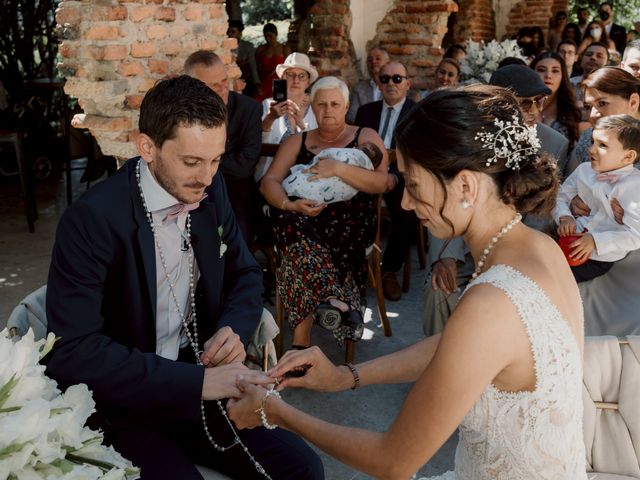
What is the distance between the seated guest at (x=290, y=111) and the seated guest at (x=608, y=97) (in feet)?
6.32

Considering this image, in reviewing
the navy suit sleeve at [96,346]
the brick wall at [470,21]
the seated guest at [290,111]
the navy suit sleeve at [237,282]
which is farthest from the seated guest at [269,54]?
the navy suit sleeve at [96,346]

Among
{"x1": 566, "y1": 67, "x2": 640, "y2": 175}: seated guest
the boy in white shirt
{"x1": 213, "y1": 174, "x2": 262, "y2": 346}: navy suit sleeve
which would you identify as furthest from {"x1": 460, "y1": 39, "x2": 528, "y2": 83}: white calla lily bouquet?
{"x1": 213, "y1": 174, "x2": 262, "y2": 346}: navy suit sleeve

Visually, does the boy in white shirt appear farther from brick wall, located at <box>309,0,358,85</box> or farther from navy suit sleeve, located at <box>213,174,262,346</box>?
brick wall, located at <box>309,0,358,85</box>

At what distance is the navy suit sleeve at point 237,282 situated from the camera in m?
2.22

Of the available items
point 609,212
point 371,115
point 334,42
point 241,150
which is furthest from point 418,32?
point 609,212

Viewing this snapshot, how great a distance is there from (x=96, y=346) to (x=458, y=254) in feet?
6.71

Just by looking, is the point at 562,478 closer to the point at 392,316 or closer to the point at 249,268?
the point at 249,268

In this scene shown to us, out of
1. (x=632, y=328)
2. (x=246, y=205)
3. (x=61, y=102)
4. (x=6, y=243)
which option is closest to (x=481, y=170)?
(x=632, y=328)

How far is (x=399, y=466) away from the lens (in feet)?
4.83

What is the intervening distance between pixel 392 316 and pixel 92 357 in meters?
2.91

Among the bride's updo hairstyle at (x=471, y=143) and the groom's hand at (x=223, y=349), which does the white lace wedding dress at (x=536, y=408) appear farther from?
the groom's hand at (x=223, y=349)

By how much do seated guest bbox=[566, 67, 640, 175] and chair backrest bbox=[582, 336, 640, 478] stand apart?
6.56 ft

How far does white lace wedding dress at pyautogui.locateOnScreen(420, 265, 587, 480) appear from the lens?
1.49 m

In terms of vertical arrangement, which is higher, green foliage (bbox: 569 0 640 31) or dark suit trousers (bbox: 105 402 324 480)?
green foliage (bbox: 569 0 640 31)
